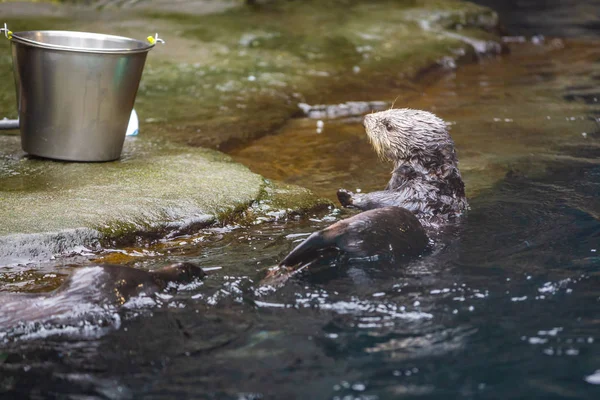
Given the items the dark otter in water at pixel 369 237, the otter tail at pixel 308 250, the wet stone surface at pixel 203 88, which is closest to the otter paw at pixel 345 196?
the wet stone surface at pixel 203 88

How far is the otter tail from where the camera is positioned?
3.30 meters

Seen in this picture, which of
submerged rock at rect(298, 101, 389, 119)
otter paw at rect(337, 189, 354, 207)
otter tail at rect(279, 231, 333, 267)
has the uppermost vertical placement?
otter tail at rect(279, 231, 333, 267)

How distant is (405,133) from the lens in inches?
180

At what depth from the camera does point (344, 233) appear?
341cm

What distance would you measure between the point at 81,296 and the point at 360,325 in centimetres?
110

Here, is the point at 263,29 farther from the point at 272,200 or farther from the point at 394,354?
the point at 394,354

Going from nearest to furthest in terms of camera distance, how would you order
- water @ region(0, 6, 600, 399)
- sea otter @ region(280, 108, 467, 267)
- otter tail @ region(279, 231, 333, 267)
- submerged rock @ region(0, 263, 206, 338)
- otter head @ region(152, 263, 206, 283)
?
water @ region(0, 6, 600, 399), submerged rock @ region(0, 263, 206, 338), otter head @ region(152, 263, 206, 283), otter tail @ region(279, 231, 333, 267), sea otter @ region(280, 108, 467, 267)

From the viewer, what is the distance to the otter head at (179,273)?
3172mm

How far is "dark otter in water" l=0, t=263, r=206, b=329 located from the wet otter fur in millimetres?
1681

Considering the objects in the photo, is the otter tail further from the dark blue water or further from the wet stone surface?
the dark blue water

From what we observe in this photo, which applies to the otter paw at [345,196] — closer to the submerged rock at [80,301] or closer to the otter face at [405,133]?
the otter face at [405,133]

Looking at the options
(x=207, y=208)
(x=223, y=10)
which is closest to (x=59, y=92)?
(x=207, y=208)

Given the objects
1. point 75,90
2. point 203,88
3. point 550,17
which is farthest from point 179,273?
point 550,17

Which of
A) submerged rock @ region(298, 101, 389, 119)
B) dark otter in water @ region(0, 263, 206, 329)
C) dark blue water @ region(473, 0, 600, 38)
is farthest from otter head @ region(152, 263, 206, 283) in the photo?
dark blue water @ region(473, 0, 600, 38)
